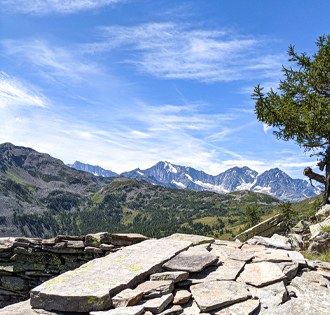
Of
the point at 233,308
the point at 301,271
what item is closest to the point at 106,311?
the point at 233,308

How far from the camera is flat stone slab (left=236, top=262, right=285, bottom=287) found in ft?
22.3

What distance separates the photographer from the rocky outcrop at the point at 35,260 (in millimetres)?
13602

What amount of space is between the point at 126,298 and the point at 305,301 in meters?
4.81

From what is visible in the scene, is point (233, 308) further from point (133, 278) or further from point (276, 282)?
point (133, 278)

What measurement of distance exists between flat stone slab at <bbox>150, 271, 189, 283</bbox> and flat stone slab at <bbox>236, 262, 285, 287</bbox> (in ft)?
5.77

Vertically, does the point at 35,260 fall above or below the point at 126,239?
below

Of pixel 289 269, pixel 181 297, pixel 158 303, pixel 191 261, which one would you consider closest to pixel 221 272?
pixel 191 261

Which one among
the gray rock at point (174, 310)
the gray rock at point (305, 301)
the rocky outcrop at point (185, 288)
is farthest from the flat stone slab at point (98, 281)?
the gray rock at point (305, 301)

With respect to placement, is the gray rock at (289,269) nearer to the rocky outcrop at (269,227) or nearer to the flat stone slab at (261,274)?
the flat stone slab at (261,274)

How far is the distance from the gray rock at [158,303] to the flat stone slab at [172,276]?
2.34ft

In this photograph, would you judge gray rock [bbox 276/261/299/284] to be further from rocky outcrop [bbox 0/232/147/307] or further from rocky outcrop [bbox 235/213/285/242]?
rocky outcrop [bbox 235/213/285/242]

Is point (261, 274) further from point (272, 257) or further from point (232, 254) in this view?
point (232, 254)

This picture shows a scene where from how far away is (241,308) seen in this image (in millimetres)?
5805

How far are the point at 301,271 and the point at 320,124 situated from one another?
14448mm
